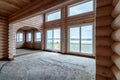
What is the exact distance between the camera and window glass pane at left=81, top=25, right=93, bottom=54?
6.32m

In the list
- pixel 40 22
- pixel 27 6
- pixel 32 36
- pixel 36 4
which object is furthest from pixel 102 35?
pixel 32 36

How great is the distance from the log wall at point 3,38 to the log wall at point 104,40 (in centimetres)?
522

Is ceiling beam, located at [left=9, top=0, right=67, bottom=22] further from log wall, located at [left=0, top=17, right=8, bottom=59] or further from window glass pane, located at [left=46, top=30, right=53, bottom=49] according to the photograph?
window glass pane, located at [left=46, top=30, right=53, bottom=49]

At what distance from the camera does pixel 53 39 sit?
30.0ft

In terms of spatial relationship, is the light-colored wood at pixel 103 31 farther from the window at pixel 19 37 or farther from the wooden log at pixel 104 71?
the window at pixel 19 37

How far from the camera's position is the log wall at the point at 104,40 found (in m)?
1.25

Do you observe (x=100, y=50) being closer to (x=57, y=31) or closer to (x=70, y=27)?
(x=70, y=27)

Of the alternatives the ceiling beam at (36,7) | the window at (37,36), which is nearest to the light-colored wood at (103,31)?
the ceiling beam at (36,7)

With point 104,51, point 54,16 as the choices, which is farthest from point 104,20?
point 54,16

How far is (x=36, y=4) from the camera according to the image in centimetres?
290

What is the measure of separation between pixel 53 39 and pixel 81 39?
124 inches

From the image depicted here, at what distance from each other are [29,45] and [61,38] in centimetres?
584

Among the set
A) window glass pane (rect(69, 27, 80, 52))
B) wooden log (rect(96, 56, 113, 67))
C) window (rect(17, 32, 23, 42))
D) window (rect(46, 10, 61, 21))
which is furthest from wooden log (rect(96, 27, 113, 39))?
window (rect(17, 32, 23, 42))

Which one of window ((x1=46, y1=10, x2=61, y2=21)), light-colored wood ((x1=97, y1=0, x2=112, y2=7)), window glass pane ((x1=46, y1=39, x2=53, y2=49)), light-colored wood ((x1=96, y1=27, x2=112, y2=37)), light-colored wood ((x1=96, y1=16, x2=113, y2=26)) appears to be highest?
window ((x1=46, y1=10, x2=61, y2=21))
